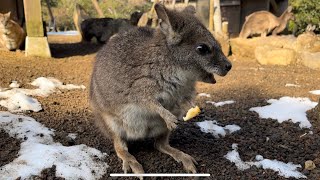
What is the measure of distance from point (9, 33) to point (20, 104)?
3657 millimetres

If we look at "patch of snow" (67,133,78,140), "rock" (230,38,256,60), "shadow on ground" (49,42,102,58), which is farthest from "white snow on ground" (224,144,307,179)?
"rock" (230,38,256,60)

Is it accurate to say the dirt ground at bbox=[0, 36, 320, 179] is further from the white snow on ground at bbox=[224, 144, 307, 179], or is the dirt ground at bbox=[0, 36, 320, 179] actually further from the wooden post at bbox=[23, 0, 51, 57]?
the wooden post at bbox=[23, 0, 51, 57]

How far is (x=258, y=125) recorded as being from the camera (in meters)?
3.84

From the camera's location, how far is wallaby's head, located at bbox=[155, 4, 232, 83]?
8.46 ft

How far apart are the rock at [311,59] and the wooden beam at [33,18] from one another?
498cm

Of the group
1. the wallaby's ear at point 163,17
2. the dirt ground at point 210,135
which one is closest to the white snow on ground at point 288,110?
the dirt ground at point 210,135

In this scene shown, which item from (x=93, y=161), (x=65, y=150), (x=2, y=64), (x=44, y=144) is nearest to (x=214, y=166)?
(x=93, y=161)

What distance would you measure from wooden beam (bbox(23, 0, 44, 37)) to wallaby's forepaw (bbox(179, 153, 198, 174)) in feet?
16.6

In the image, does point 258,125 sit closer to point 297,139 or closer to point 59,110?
point 297,139

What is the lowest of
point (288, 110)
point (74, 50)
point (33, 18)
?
point (74, 50)

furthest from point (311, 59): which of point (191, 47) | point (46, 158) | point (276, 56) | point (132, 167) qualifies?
point (46, 158)

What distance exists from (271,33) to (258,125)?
19.9 feet

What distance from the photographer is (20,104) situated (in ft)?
13.0

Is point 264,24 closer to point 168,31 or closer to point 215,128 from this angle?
point 215,128
